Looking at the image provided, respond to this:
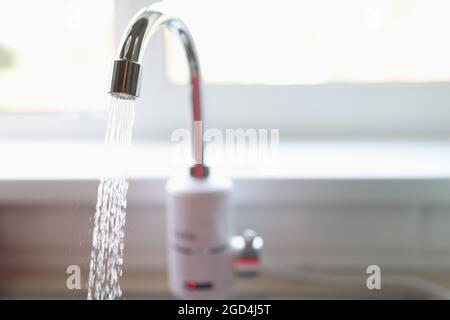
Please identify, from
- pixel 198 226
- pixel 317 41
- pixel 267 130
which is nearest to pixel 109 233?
pixel 198 226

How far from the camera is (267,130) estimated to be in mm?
749

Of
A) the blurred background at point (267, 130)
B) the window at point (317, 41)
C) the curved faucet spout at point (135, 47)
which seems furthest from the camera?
the window at point (317, 41)

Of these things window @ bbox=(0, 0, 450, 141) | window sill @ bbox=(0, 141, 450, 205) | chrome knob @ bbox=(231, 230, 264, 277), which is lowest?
chrome knob @ bbox=(231, 230, 264, 277)

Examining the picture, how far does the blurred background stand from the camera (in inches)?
23.4

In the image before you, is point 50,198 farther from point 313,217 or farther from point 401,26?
point 401,26

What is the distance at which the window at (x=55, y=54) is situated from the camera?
73 cm

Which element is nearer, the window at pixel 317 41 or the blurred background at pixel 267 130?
the blurred background at pixel 267 130

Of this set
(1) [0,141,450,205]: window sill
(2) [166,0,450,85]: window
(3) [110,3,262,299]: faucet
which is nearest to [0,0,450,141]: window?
(2) [166,0,450,85]: window

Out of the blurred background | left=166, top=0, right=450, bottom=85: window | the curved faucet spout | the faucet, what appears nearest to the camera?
the curved faucet spout

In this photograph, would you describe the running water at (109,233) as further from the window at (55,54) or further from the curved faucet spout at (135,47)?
the window at (55,54)

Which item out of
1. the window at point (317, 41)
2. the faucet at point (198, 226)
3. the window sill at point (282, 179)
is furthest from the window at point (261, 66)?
the faucet at point (198, 226)

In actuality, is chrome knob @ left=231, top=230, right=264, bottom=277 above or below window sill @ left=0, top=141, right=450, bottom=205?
below

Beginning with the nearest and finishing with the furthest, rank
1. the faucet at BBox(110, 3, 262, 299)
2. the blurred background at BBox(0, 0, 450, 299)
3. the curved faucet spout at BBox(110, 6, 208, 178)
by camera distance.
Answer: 1. the curved faucet spout at BBox(110, 6, 208, 178)
2. the faucet at BBox(110, 3, 262, 299)
3. the blurred background at BBox(0, 0, 450, 299)

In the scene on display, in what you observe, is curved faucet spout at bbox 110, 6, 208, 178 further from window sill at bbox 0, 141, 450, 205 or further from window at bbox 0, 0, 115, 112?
window at bbox 0, 0, 115, 112
